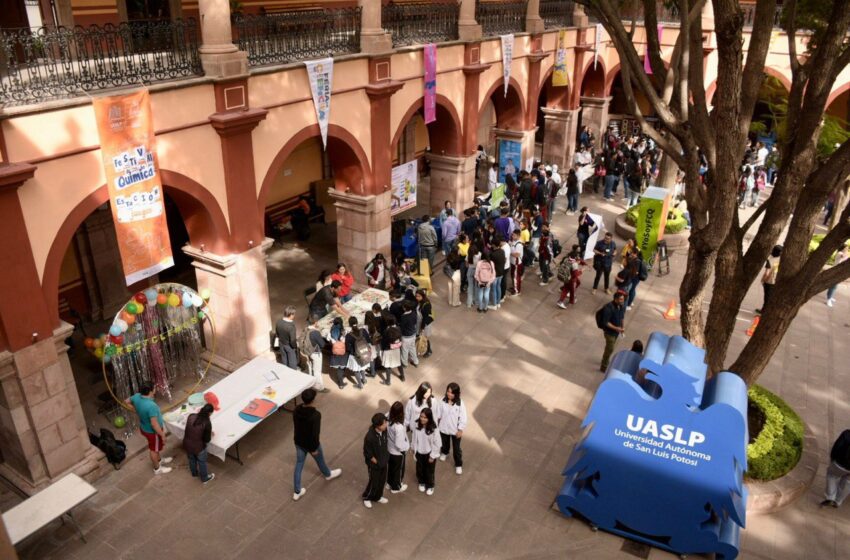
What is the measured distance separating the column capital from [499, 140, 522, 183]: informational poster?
37.2 feet

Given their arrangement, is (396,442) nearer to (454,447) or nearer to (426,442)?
(426,442)

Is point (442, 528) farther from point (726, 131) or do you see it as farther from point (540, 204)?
point (540, 204)

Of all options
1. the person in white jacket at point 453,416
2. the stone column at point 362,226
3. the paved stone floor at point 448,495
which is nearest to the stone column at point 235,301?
the paved stone floor at point 448,495

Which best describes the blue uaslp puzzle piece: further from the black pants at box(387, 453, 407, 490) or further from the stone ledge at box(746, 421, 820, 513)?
the black pants at box(387, 453, 407, 490)

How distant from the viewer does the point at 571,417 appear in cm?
1109

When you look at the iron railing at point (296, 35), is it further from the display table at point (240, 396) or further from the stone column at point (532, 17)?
the stone column at point (532, 17)

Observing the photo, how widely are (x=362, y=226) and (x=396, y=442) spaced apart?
7.08 m

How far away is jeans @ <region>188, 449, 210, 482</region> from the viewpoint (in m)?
9.35

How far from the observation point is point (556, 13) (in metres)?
22.2

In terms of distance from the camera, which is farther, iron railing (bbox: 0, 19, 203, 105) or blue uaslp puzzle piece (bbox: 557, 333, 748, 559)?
iron railing (bbox: 0, 19, 203, 105)

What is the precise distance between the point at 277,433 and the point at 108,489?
94.7 inches

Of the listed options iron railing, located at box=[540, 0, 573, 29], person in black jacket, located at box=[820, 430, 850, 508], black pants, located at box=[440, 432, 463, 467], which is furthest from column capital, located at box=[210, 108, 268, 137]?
iron railing, located at box=[540, 0, 573, 29]

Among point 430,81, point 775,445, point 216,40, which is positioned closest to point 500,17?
point 430,81

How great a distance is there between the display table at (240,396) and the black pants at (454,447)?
2.35 meters
